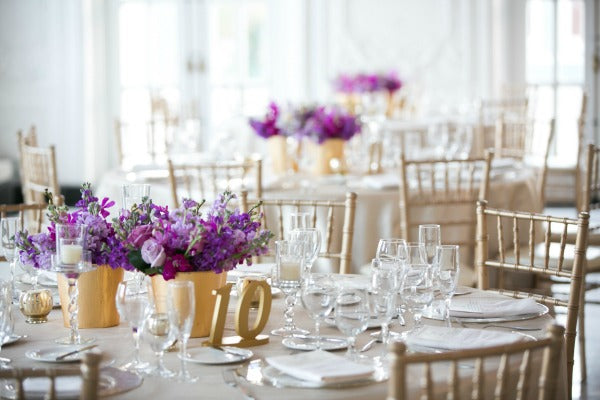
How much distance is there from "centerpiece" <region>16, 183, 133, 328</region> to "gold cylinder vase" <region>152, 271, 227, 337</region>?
3.7 inches

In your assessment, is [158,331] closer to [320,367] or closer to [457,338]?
[320,367]

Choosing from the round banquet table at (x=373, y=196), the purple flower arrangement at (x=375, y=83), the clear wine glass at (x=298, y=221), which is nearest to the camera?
the clear wine glass at (x=298, y=221)

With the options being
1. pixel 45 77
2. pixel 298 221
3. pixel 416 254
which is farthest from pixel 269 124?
pixel 45 77

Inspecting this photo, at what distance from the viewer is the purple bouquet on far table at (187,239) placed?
2.32 metres

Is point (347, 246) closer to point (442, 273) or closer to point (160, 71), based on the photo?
point (442, 273)

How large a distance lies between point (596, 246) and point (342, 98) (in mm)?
3998

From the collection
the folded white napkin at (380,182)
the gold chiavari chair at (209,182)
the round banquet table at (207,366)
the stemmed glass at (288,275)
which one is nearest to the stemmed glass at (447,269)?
the round banquet table at (207,366)

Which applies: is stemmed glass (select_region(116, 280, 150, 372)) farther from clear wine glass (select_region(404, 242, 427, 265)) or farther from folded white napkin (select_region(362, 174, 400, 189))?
folded white napkin (select_region(362, 174, 400, 189))

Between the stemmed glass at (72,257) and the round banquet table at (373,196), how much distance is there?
7.40ft

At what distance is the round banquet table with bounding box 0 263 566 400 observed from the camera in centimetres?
194

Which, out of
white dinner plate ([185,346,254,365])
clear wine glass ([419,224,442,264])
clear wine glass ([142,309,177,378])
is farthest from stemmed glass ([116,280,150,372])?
clear wine glass ([419,224,442,264])

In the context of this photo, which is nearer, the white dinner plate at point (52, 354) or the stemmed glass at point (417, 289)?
the white dinner plate at point (52, 354)

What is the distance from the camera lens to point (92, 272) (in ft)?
8.20

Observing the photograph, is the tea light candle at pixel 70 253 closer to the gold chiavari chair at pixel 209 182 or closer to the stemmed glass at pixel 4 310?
the stemmed glass at pixel 4 310
